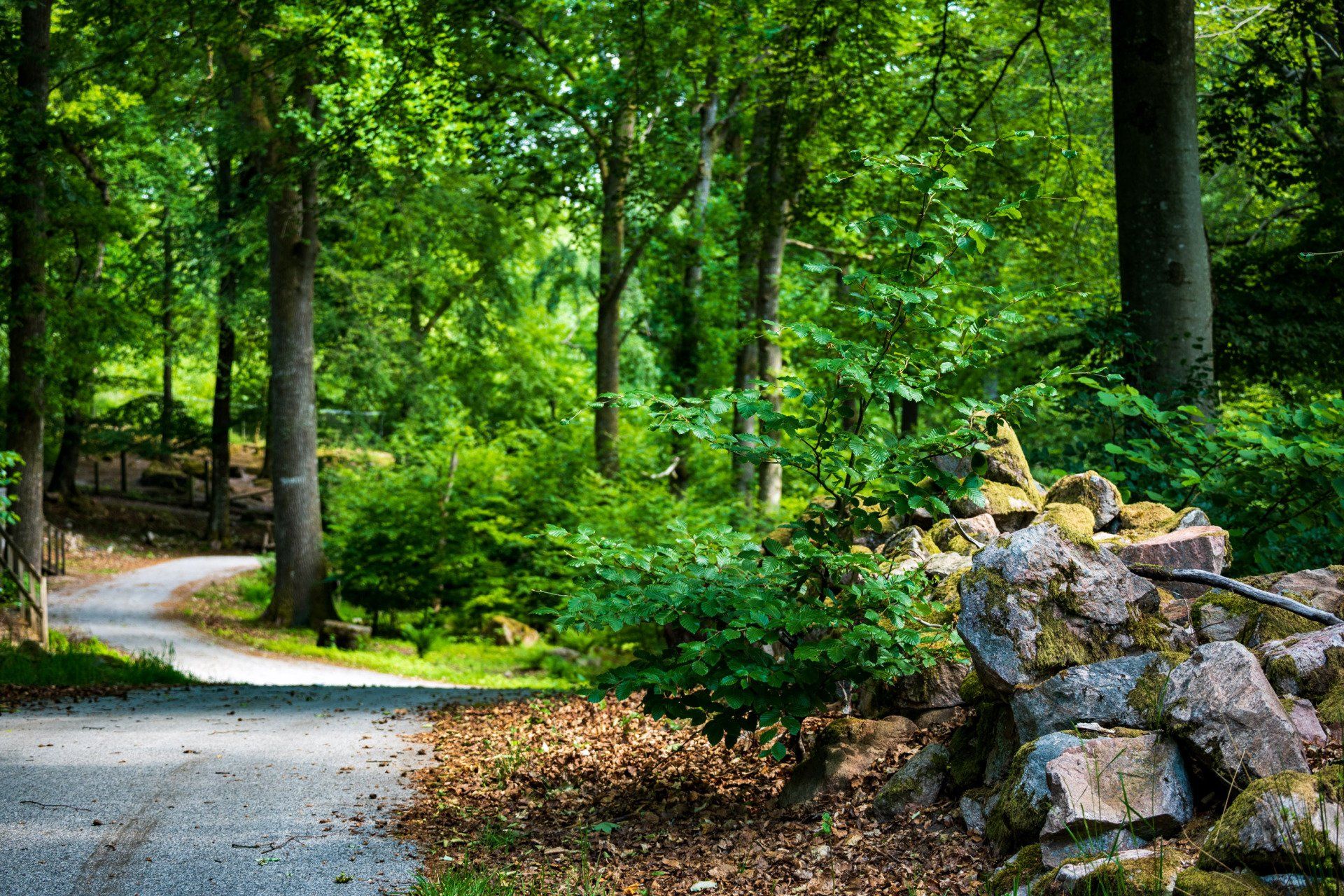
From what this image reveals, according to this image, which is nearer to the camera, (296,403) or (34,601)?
(34,601)

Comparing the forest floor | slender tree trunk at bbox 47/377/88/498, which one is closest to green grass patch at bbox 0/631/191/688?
the forest floor

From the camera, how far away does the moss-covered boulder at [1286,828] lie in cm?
262

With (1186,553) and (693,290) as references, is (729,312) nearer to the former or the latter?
(693,290)

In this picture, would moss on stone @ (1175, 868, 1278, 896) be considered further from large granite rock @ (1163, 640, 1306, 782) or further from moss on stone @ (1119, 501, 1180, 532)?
moss on stone @ (1119, 501, 1180, 532)

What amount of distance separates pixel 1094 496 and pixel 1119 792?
2.95 metres

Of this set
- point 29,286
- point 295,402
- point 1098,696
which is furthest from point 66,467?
point 1098,696

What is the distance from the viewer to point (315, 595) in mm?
16656

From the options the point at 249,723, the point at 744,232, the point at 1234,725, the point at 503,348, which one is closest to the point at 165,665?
the point at 249,723

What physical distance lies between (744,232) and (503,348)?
1231 cm

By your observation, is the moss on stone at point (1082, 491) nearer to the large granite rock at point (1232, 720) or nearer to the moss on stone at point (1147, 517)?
the moss on stone at point (1147, 517)

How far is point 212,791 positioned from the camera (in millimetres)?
5531

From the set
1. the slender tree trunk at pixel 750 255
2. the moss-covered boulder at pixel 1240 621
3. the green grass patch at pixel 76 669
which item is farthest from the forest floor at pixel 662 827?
the slender tree trunk at pixel 750 255

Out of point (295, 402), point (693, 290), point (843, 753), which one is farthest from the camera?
point (693, 290)

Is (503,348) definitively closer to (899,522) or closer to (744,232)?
(744,232)
